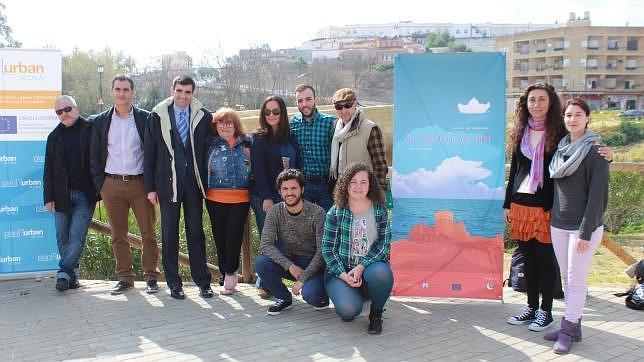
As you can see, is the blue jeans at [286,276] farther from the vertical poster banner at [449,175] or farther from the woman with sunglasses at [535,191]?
the woman with sunglasses at [535,191]

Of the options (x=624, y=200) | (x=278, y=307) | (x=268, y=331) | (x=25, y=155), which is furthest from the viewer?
(x=624, y=200)

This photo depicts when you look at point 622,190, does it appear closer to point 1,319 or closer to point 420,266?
point 420,266

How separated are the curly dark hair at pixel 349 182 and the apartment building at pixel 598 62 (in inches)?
2829

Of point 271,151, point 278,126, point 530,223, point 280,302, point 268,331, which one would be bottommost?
point 268,331

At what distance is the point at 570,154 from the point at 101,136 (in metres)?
3.78

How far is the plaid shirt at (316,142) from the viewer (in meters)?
5.33

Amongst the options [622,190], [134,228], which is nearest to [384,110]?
[622,190]

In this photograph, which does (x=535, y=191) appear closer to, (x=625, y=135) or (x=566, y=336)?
(x=566, y=336)

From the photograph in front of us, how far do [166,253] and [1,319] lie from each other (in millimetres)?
1391

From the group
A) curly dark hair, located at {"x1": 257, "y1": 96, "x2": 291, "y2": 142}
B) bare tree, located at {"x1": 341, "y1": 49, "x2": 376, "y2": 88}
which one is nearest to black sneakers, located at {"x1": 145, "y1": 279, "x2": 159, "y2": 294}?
curly dark hair, located at {"x1": 257, "y1": 96, "x2": 291, "y2": 142}

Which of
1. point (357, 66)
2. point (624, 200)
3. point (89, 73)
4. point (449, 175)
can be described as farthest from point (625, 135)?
point (357, 66)

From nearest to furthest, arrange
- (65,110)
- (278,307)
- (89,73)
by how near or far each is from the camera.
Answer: (278,307) < (65,110) < (89,73)

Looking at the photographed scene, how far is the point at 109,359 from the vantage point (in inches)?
165

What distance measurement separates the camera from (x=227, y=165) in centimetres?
537
